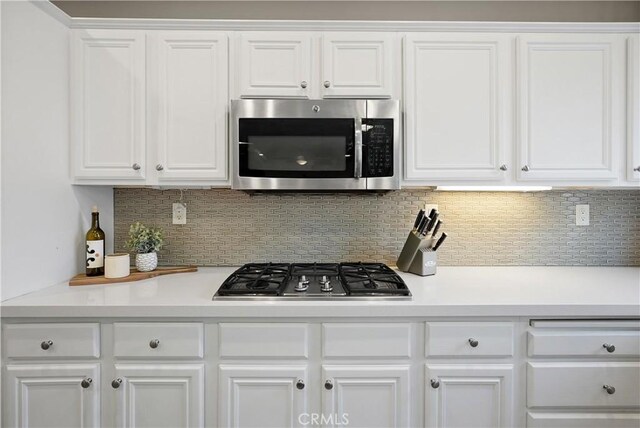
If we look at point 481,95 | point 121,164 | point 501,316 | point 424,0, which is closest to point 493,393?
point 501,316

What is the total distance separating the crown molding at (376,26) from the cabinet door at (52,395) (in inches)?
61.7

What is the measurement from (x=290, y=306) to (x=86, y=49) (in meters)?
1.59

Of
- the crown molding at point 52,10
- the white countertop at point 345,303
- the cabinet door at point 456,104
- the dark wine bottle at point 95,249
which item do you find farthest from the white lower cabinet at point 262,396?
the crown molding at point 52,10

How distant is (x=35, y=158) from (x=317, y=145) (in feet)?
4.07

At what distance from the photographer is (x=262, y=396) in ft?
4.33

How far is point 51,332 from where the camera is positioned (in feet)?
4.25

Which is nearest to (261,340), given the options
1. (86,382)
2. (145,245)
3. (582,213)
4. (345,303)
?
(345,303)

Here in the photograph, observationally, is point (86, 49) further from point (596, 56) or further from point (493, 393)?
point (596, 56)

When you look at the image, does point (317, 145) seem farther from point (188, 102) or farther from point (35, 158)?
point (35, 158)

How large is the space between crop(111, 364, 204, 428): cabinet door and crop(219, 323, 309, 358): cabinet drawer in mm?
154

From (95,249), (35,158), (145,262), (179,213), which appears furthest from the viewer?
(179,213)

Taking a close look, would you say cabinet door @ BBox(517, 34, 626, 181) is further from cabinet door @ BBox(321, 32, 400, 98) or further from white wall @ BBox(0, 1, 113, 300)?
white wall @ BBox(0, 1, 113, 300)

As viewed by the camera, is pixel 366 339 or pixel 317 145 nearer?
pixel 366 339

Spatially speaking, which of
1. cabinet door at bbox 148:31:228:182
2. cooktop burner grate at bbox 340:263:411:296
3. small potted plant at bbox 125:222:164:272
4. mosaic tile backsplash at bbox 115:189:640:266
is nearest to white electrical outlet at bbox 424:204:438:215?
mosaic tile backsplash at bbox 115:189:640:266
